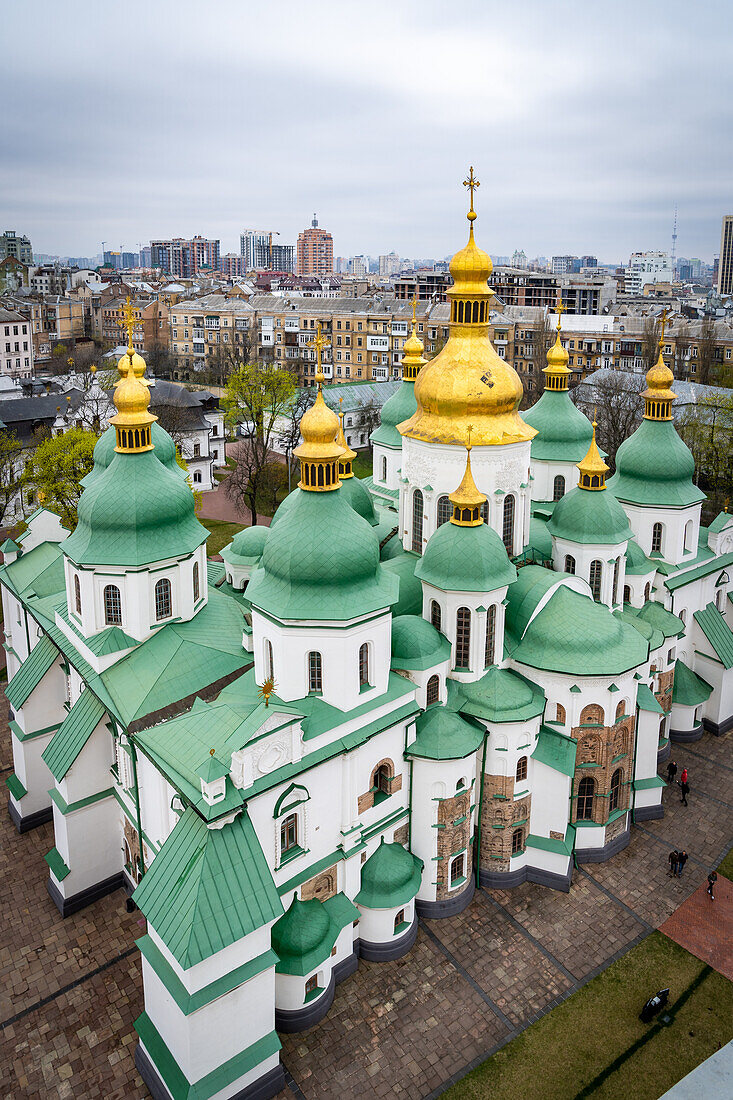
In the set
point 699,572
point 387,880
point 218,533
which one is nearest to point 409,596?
point 387,880

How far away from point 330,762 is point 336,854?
2.30m

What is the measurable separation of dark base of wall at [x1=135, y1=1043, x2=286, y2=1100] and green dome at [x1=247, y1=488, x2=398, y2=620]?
9.00 meters

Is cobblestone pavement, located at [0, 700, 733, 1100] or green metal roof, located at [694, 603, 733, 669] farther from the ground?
green metal roof, located at [694, 603, 733, 669]

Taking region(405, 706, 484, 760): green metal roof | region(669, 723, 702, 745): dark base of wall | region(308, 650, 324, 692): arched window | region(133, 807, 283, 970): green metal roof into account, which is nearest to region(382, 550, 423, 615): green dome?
region(405, 706, 484, 760): green metal roof

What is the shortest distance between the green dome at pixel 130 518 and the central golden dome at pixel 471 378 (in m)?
7.06

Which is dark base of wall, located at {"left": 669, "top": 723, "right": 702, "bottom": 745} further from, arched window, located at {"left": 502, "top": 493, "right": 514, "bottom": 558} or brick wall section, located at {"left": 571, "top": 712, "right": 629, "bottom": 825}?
arched window, located at {"left": 502, "top": 493, "right": 514, "bottom": 558}

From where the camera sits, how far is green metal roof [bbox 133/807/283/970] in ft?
46.9

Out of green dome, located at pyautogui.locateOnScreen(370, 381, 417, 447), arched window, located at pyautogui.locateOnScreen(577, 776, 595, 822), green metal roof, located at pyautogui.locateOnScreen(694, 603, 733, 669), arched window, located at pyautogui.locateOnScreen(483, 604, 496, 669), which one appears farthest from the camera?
green metal roof, located at pyautogui.locateOnScreen(694, 603, 733, 669)

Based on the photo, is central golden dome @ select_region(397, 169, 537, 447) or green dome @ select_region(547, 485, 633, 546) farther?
green dome @ select_region(547, 485, 633, 546)

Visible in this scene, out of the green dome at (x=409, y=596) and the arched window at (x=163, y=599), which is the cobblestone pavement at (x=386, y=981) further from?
the green dome at (x=409, y=596)

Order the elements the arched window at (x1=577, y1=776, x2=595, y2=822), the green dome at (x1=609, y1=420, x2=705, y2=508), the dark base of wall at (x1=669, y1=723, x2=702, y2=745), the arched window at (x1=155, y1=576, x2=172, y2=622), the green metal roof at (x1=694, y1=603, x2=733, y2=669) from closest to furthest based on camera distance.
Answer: the arched window at (x1=155, y1=576, x2=172, y2=622) → the arched window at (x1=577, y1=776, x2=595, y2=822) → the green dome at (x1=609, y1=420, x2=705, y2=508) → the dark base of wall at (x1=669, y1=723, x2=702, y2=745) → the green metal roof at (x1=694, y1=603, x2=733, y2=669)

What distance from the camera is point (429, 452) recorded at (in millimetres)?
22297

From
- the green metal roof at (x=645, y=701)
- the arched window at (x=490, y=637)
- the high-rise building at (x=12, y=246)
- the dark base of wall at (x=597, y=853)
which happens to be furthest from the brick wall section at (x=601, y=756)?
the high-rise building at (x=12, y=246)

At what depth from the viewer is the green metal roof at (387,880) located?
18562 millimetres
